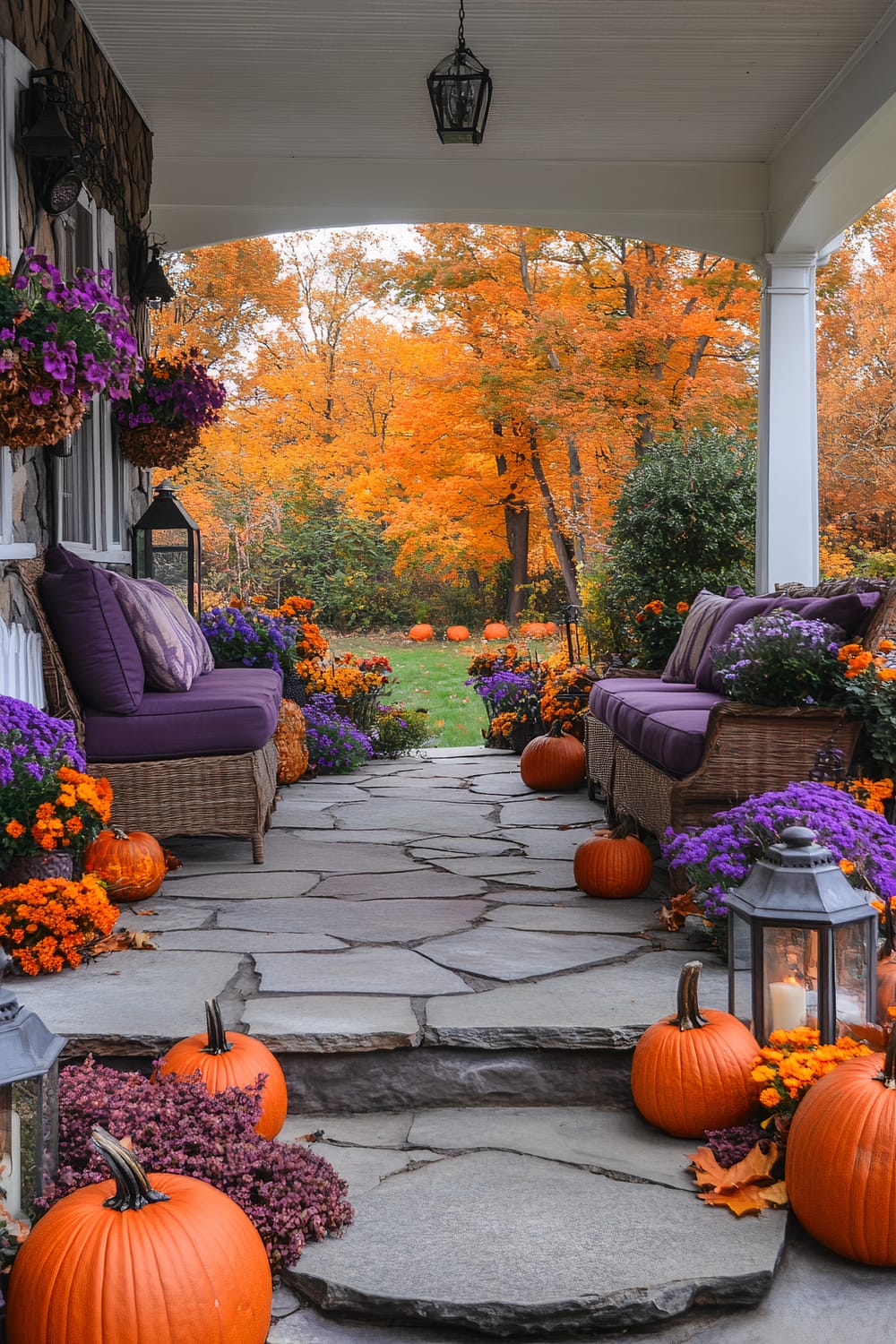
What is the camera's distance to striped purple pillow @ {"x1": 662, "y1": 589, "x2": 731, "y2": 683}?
191 inches

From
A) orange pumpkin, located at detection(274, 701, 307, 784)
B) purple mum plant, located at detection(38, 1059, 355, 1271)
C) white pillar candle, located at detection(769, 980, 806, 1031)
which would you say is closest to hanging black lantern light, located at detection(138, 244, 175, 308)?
orange pumpkin, located at detection(274, 701, 307, 784)

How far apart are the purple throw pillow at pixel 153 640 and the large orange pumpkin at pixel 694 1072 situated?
234 cm

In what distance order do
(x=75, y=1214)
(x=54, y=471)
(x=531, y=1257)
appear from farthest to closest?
(x=54, y=471)
(x=531, y=1257)
(x=75, y=1214)

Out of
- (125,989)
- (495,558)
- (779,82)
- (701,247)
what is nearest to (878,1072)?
(125,989)

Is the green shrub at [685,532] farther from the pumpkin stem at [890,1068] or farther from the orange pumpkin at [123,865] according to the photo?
the pumpkin stem at [890,1068]

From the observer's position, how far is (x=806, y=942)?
2090 mm

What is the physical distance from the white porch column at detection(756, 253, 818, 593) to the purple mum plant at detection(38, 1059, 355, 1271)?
4.74 metres

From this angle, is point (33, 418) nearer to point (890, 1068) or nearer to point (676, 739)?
point (676, 739)

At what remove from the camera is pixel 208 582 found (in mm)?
11102

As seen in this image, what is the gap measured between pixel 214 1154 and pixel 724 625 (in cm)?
326

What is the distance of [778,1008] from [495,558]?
439 inches

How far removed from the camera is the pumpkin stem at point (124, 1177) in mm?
1482

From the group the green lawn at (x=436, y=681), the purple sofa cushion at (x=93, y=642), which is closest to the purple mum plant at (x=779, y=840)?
the purple sofa cushion at (x=93, y=642)

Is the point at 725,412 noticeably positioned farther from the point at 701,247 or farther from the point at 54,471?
the point at 54,471
